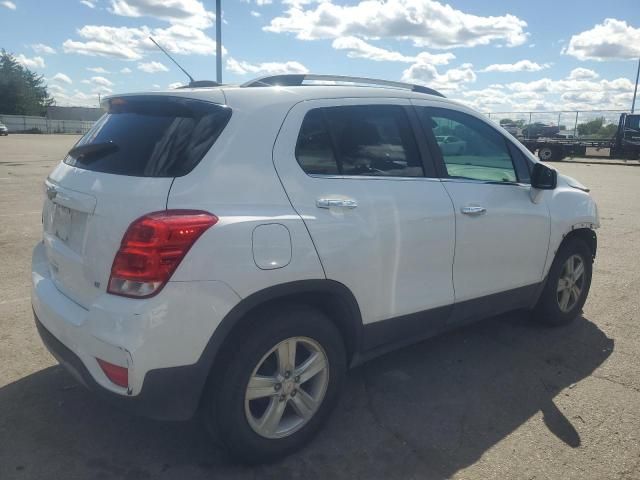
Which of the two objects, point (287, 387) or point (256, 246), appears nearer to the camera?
point (256, 246)

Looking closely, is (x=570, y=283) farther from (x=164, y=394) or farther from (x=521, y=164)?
(x=164, y=394)

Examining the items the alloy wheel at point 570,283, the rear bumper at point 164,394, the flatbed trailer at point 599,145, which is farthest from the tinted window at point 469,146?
the flatbed trailer at point 599,145

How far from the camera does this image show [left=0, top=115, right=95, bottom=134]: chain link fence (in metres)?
65.2

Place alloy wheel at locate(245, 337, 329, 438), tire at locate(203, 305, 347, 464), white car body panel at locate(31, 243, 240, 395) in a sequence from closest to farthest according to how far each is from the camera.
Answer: white car body panel at locate(31, 243, 240, 395) → tire at locate(203, 305, 347, 464) → alloy wheel at locate(245, 337, 329, 438)

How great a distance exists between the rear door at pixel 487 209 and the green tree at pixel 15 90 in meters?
86.5

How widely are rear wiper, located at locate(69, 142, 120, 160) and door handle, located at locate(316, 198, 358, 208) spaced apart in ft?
3.33

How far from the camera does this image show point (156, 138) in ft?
8.39

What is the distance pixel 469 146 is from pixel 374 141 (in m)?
0.91

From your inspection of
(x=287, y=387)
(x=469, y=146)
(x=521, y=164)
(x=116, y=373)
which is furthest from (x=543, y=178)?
(x=116, y=373)

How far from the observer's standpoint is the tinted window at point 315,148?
274 centimetres

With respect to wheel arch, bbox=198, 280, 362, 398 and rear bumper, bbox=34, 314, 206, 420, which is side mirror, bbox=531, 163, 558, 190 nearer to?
wheel arch, bbox=198, 280, 362, 398

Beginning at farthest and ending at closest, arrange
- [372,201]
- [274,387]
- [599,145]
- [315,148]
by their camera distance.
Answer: [599,145], [372,201], [315,148], [274,387]

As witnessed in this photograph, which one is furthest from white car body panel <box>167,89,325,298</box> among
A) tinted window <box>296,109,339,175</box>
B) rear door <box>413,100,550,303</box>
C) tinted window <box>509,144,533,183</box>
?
tinted window <box>509,144,533,183</box>

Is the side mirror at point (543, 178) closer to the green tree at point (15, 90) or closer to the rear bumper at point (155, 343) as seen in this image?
the rear bumper at point (155, 343)
